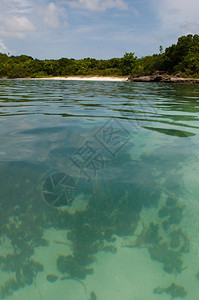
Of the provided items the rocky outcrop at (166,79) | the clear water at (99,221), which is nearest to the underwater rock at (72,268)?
the clear water at (99,221)

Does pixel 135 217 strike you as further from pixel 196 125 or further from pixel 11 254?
pixel 196 125

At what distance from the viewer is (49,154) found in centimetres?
297

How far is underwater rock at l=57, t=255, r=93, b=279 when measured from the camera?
1480mm

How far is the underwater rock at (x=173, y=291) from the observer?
136cm

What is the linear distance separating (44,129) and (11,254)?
298cm

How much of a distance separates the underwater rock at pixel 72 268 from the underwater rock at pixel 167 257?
53 centimetres

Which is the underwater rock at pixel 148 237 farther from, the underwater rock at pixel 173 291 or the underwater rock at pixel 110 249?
the underwater rock at pixel 173 291

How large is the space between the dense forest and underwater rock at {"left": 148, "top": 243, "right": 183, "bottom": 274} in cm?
4159

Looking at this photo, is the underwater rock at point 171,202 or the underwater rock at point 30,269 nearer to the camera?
the underwater rock at point 30,269

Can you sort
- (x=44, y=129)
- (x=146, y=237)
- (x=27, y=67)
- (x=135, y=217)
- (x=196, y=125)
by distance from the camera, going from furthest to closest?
1. (x=27, y=67)
2. (x=196, y=125)
3. (x=44, y=129)
4. (x=135, y=217)
5. (x=146, y=237)

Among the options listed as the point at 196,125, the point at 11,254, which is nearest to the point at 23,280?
the point at 11,254

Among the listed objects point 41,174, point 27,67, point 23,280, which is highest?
point 27,67

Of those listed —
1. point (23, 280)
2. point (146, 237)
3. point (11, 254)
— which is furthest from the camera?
point (146, 237)

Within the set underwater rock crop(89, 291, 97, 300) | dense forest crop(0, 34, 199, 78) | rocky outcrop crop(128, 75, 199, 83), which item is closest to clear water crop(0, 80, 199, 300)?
underwater rock crop(89, 291, 97, 300)
